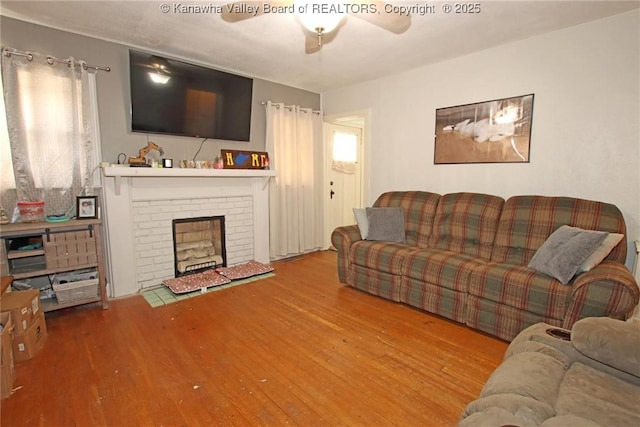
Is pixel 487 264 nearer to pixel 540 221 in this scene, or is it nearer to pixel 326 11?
pixel 540 221

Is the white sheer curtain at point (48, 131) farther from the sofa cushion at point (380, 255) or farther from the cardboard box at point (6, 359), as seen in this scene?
the sofa cushion at point (380, 255)

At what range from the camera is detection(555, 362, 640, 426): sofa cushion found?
3.28 ft

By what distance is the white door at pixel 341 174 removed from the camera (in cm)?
496

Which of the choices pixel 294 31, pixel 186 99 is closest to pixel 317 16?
pixel 294 31

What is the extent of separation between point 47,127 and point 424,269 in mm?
3352

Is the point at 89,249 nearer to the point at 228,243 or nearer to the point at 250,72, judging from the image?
the point at 228,243

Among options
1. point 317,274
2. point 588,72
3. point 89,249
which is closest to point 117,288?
point 89,249

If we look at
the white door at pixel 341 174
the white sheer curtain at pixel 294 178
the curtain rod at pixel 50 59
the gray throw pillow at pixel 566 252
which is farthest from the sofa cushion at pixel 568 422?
the white door at pixel 341 174

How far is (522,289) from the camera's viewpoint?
7.16 ft

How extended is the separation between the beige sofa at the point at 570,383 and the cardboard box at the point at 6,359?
225cm

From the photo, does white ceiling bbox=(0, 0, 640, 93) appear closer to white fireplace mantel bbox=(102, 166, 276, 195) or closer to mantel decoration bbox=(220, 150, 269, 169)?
mantel decoration bbox=(220, 150, 269, 169)

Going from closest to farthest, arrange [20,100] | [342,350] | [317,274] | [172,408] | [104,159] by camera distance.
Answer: [172,408]
[342,350]
[20,100]
[104,159]
[317,274]

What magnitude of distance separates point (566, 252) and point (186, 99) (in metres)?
3.55

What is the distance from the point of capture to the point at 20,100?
250 cm
